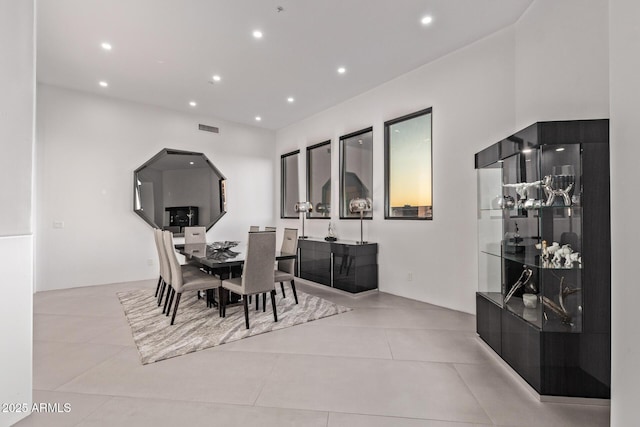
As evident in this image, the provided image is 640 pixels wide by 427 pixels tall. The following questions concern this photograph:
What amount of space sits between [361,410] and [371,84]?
4693 mm

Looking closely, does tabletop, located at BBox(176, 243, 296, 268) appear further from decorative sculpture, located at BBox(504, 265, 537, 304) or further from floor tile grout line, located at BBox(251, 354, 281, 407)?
decorative sculpture, located at BBox(504, 265, 537, 304)

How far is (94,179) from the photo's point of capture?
5457mm

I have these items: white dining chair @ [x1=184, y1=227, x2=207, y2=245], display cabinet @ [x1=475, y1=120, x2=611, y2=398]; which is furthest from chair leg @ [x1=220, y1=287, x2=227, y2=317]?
display cabinet @ [x1=475, y1=120, x2=611, y2=398]

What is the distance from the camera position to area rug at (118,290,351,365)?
9.32 feet

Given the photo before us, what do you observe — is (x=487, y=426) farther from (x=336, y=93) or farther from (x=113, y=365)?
(x=336, y=93)

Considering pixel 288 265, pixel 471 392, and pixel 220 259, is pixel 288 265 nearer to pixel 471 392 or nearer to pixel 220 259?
pixel 220 259

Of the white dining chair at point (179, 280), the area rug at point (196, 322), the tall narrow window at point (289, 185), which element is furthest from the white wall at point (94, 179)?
the white dining chair at point (179, 280)

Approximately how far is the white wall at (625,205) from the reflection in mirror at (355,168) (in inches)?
161

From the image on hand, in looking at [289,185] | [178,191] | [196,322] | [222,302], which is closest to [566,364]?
[222,302]

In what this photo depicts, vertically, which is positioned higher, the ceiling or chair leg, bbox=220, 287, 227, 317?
the ceiling

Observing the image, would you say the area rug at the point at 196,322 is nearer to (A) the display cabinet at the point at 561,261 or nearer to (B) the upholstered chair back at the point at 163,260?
(B) the upholstered chair back at the point at 163,260

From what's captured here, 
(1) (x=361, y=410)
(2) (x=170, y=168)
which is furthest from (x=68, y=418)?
(2) (x=170, y=168)

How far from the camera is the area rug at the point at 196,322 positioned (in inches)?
112

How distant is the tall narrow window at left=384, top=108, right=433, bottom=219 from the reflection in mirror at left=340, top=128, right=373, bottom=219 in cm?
42
